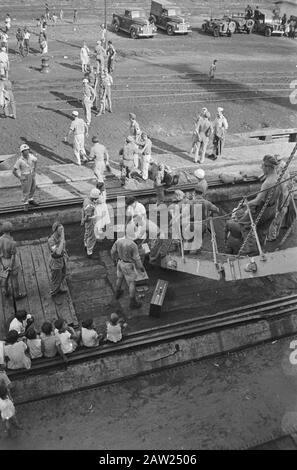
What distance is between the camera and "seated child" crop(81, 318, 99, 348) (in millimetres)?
9016

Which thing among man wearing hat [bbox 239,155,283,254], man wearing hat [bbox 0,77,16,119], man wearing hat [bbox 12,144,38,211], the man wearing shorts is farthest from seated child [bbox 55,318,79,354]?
man wearing hat [bbox 0,77,16,119]

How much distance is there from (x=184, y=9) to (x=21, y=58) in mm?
18689

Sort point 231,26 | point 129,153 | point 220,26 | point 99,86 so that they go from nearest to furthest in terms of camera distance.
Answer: point 129,153 → point 99,86 → point 220,26 → point 231,26

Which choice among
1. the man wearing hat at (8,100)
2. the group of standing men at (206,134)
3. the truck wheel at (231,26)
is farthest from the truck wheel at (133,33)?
the group of standing men at (206,134)

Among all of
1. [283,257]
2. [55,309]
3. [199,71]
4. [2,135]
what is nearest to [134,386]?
[55,309]

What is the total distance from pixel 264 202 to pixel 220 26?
1042 inches

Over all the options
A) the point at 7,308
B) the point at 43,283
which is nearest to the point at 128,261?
the point at 43,283

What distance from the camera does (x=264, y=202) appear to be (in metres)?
10.6

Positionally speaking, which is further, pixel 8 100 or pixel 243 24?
pixel 243 24

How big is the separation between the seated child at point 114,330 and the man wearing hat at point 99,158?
5.70 meters

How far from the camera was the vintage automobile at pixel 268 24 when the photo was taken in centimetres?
3500

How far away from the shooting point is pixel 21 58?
2647cm

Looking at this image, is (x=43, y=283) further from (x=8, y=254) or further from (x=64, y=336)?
(x=64, y=336)

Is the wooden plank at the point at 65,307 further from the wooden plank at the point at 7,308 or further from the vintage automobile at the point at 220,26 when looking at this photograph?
the vintage automobile at the point at 220,26
